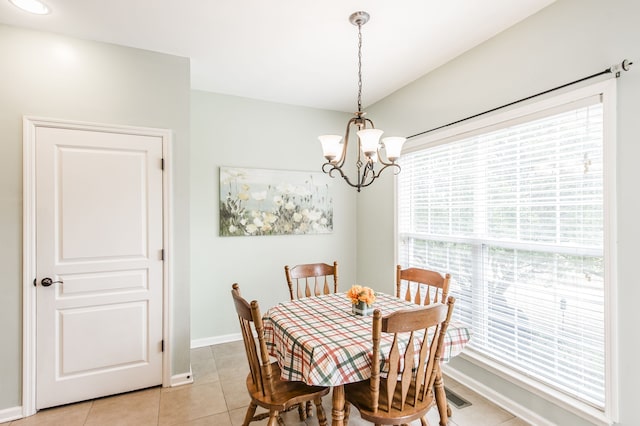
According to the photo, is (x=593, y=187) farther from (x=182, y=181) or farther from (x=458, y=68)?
(x=182, y=181)

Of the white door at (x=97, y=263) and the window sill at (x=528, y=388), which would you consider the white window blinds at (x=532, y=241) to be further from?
the white door at (x=97, y=263)

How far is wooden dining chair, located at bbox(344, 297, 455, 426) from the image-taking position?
4.78 ft

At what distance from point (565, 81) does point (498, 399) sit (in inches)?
87.3

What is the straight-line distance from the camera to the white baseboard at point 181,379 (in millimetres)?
2686

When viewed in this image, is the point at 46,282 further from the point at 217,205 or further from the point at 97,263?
the point at 217,205

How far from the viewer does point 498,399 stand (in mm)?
2375

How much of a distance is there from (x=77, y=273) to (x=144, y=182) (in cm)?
84

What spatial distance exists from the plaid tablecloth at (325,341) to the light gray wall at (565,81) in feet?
2.71

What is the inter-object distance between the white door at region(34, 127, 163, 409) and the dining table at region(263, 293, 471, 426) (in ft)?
4.19

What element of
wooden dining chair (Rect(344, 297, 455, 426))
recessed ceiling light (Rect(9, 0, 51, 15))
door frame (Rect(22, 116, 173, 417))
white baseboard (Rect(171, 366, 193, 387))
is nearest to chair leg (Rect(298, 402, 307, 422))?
wooden dining chair (Rect(344, 297, 455, 426))

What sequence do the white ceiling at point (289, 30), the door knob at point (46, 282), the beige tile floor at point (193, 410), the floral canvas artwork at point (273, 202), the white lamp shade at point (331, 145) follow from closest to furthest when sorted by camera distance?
1. the white lamp shade at point (331, 145)
2. the white ceiling at point (289, 30)
3. the beige tile floor at point (193, 410)
4. the door knob at point (46, 282)
5. the floral canvas artwork at point (273, 202)

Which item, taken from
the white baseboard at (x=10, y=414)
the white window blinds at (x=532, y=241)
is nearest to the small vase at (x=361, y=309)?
the white window blinds at (x=532, y=241)

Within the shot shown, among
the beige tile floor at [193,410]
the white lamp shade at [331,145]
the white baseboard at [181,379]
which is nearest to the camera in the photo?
the white lamp shade at [331,145]

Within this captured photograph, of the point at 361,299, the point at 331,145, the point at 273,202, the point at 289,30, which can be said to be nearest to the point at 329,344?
the point at 361,299
